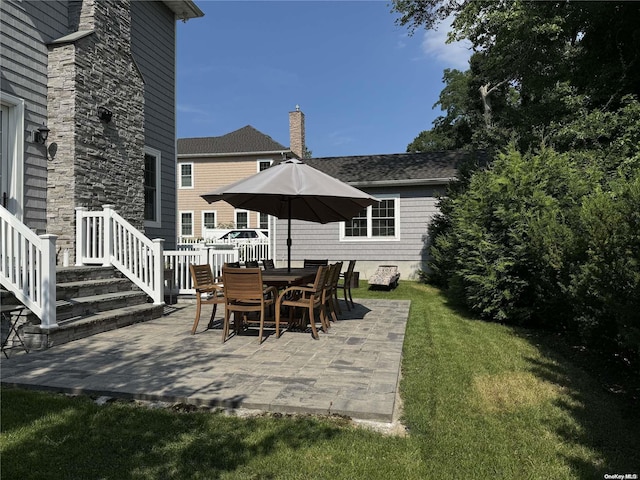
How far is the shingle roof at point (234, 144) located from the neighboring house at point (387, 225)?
1233 centimetres

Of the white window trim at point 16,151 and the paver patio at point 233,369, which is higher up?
the white window trim at point 16,151

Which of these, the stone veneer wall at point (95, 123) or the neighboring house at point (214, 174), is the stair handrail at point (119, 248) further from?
the neighboring house at point (214, 174)

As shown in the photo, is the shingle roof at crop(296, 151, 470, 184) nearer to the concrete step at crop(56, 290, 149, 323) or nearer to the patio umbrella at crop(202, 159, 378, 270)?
the patio umbrella at crop(202, 159, 378, 270)

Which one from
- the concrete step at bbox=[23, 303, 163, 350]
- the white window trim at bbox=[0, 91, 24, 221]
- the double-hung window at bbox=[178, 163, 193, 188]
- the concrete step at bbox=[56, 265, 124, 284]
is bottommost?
the concrete step at bbox=[23, 303, 163, 350]

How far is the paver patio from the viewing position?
364 cm

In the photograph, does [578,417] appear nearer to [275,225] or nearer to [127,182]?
[127,182]

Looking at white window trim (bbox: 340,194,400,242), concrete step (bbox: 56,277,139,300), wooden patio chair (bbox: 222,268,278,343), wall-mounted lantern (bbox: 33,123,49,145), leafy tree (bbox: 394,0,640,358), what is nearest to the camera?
leafy tree (bbox: 394,0,640,358)

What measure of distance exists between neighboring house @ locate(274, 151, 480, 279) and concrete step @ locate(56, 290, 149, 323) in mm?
7679

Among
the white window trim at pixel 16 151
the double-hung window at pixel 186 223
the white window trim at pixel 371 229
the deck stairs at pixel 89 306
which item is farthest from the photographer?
the double-hung window at pixel 186 223

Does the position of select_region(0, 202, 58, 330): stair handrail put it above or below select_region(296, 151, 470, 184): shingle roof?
below

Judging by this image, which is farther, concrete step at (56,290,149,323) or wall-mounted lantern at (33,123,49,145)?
wall-mounted lantern at (33,123,49,145)


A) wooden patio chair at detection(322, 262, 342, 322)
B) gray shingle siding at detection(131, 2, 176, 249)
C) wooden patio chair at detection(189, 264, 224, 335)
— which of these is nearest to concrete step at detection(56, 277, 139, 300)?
wooden patio chair at detection(189, 264, 224, 335)

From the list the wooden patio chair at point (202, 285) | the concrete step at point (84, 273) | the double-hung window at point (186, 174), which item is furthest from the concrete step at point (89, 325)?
the double-hung window at point (186, 174)

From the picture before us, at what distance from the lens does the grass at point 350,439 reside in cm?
263
